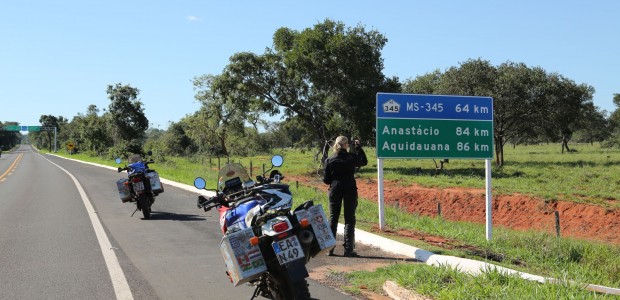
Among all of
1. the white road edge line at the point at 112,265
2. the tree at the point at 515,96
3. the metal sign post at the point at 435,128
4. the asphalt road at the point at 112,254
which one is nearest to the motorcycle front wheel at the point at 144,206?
the asphalt road at the point at 112,254

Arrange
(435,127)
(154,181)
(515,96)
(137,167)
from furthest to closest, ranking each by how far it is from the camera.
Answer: (515,96) < (154,181) < (137,167) < (435,127)

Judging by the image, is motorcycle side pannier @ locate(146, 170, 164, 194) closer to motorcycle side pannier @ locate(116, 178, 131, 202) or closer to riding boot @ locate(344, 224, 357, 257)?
motorcycle side pannier @ locate(116, 178, 131, 202)

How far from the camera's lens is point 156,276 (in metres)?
6.83

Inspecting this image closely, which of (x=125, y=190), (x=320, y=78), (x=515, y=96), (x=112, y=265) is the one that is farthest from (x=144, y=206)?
(x=515, y=96)

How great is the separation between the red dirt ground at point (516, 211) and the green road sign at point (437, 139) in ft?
26.7

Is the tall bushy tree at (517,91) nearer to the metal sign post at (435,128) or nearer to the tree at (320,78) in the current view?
the tree at (320,78)

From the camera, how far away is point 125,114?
57.9 m

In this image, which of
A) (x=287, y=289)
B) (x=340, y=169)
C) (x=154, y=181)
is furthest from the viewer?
(x=154, y=181)

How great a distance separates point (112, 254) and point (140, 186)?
4207 millimetres

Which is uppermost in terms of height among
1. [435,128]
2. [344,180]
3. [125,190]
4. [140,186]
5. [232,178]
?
[435,128]

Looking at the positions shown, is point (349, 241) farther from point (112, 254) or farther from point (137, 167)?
point (137, 167)

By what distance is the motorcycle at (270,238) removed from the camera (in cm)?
464

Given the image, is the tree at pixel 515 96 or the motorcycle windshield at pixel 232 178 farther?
the tree at pixel 515 96

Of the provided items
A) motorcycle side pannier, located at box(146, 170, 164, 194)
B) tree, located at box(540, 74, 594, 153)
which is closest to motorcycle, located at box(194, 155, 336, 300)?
motorcycle side pannier, located at box(146, 170, 164, 194)
